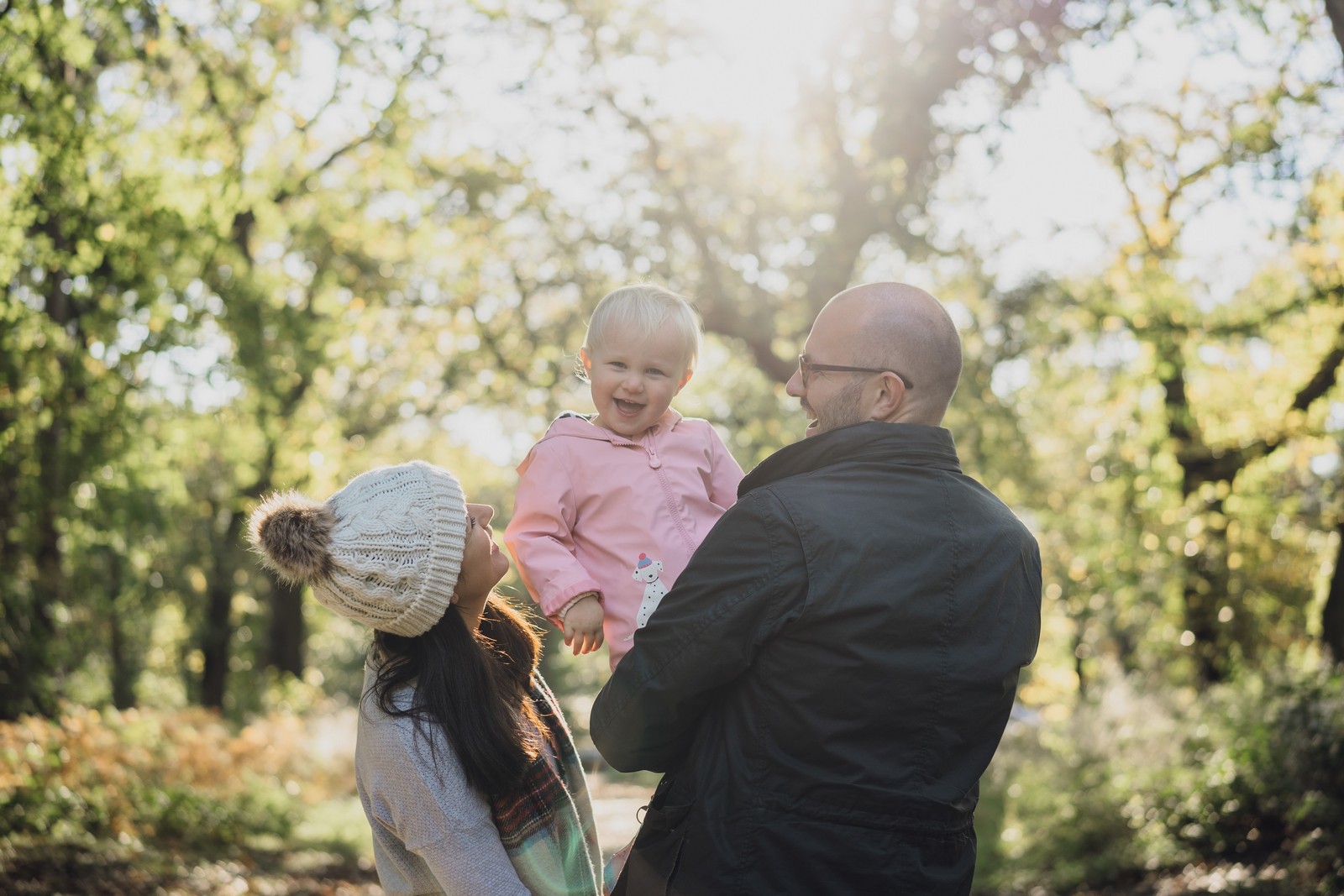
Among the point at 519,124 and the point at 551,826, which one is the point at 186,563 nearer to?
the point at 519,124

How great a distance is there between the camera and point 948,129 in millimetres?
11703

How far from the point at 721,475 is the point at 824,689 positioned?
1.14 meters

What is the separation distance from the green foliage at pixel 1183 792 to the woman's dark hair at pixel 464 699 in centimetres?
554

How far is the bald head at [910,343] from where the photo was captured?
2486 millimetres

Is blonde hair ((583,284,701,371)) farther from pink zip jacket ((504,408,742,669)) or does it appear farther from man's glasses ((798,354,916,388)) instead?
man's glasses ((798,354,916,388))

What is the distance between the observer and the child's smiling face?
10.2 ft

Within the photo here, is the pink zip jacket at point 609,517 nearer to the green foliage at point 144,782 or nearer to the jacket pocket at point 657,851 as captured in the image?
the jacket pocket at point 657,851

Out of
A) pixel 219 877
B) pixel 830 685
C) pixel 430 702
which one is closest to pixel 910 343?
pixel 830 685

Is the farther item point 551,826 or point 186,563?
point 186,563

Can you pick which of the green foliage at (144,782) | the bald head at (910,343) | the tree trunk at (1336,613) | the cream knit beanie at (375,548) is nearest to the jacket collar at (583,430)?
the cream knit beanie at (375,548)

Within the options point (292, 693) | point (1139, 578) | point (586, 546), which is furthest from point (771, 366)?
point (292, 693)

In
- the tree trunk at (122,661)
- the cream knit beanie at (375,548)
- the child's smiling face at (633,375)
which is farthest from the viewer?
the tree trunk at (122,661)

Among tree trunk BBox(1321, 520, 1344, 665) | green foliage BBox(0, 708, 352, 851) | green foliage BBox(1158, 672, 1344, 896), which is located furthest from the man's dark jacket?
tree trunk BBox(1321, 520, 1344, 665)

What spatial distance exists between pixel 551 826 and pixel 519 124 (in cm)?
1172
